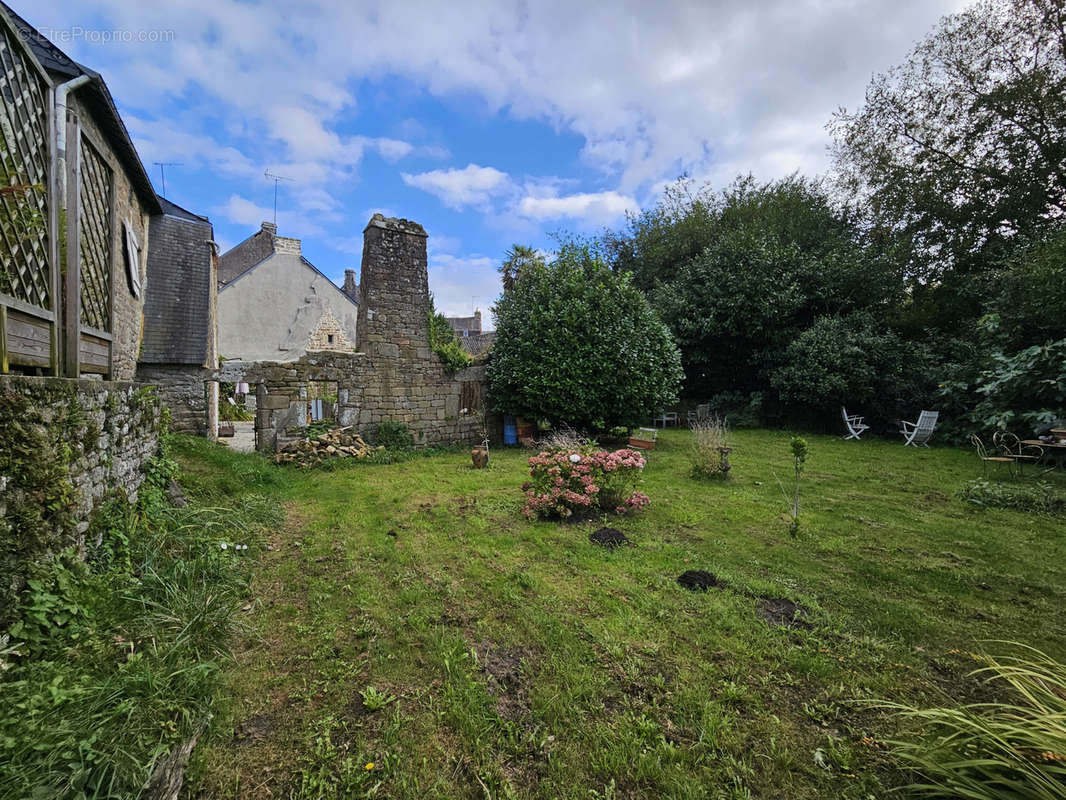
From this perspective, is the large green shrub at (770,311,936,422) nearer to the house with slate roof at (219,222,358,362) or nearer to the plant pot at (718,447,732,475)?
the plant pot at (718,447,732,475)

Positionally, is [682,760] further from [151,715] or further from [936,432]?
[936,432]

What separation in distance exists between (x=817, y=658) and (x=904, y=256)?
588 inches

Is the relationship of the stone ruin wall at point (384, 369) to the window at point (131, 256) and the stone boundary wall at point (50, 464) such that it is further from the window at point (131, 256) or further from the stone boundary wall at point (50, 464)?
the stone boundary wall at point (50, 464)

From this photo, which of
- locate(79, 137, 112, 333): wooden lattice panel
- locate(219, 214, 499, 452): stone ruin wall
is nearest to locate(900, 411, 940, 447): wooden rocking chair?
locate(219, 214, 499, 452): stone ruin wall

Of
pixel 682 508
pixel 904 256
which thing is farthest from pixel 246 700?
pixel 904 256

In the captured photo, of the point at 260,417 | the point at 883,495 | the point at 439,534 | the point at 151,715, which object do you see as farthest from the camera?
the point at 260,417

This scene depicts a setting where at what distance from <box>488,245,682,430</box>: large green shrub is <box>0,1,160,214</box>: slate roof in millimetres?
6945

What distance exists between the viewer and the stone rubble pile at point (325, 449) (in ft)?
26.7

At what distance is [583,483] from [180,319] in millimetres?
9871

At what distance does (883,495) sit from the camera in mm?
6234

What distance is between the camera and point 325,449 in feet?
27.6

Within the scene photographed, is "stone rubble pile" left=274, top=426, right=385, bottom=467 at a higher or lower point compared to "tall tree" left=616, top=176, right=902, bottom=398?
Answer: lower

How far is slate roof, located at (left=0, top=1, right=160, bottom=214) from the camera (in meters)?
3.54

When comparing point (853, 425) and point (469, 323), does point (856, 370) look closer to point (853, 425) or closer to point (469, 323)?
point (853, 425)
